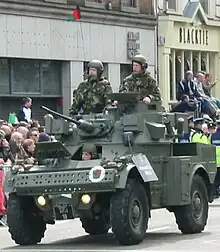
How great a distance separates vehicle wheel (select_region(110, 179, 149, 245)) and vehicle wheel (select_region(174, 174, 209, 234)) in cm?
128

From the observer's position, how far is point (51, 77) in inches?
1252

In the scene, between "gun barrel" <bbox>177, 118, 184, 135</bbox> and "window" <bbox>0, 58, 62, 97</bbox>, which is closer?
"gun barrel" <bbox>177, 118, 184, 135</bbox>

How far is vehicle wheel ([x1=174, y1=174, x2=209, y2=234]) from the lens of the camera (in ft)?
54.1

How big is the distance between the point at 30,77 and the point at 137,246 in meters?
16.2

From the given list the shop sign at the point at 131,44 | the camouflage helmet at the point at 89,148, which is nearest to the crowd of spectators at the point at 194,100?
the shop sign at the point at 131,44

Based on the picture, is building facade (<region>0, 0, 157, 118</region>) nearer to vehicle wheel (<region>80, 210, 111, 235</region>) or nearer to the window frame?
the window frame

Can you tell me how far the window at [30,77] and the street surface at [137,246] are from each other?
1075 centimetres

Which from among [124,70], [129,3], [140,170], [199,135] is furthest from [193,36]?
[140,170]

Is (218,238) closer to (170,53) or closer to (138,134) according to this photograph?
(138,134)

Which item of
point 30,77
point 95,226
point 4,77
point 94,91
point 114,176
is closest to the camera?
point 114,176

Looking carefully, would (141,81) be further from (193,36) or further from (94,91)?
(193,36)

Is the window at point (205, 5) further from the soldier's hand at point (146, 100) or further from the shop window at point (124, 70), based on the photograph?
the soldier's hand at point (146, 100)

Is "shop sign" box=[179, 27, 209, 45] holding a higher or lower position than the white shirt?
higher

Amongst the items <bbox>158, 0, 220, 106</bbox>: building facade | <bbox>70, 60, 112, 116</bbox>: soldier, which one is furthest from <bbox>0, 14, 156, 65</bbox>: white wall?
<bbox>70, 60, 112, 116</bbox>: soldier
